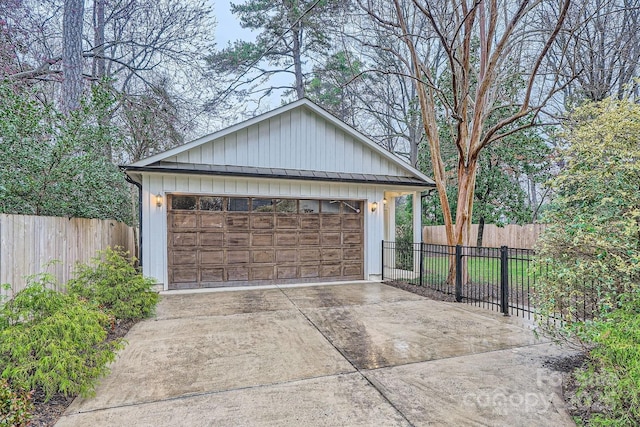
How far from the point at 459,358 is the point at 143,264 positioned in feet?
22.1

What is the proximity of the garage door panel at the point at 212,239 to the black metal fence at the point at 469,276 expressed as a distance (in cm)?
446

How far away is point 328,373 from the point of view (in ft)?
11.4

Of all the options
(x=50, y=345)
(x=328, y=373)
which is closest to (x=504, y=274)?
(x=328, y=373)

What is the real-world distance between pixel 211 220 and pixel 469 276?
6.98m

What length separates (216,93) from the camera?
14984 millimetres

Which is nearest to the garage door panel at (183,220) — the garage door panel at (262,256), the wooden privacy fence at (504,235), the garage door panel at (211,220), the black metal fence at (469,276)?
the garage door panel at (211,220)

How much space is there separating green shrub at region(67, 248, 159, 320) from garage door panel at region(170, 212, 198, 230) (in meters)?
2.21

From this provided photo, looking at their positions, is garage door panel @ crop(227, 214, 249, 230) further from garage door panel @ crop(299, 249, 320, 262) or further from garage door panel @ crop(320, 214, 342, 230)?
garage door panel @ crop(320, 214, 342, 230)

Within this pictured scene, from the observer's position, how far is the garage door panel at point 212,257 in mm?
8234

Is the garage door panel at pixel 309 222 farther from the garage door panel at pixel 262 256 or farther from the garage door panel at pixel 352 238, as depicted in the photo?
the garage door panel at pixel 262 256

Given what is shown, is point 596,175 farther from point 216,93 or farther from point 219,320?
point 216,93

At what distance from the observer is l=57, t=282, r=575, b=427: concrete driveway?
273cm

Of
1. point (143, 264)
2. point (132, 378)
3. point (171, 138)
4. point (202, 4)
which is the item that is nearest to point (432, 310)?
point (132, 378)

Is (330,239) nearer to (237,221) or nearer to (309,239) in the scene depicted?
(309,239)
